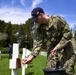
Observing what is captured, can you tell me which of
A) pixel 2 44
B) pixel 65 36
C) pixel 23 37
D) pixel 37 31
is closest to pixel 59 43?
pixel 65 36

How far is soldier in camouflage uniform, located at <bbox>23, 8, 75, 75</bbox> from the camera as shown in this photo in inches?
225

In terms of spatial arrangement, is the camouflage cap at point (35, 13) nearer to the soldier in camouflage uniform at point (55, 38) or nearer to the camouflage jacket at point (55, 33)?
the soldier in camouflage uniform at point (55, 38)

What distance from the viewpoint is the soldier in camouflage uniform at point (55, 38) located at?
573cm

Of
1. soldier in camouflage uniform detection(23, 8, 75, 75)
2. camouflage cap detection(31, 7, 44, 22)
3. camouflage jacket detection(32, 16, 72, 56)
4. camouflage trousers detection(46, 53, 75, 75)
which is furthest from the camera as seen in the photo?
camouflage trousers detection(46, 53, 75, 75)

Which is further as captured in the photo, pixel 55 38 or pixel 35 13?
pixel 55 38

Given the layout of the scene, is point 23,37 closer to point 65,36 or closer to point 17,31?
point 17,31

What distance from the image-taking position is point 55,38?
6059 mm

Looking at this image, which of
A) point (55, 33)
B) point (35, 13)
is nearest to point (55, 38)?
point (55, 33)

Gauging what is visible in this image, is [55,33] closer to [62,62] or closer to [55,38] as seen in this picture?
[55,38]

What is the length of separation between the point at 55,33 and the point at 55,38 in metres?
0.14

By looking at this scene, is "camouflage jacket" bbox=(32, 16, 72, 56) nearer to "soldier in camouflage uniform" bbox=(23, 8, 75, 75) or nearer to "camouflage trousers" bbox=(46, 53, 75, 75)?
"soldier in camouflage uniform" bbox=(23, 8, 75, 75)

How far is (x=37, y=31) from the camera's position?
6164 mm

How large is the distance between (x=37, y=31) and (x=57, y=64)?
758 millimetres

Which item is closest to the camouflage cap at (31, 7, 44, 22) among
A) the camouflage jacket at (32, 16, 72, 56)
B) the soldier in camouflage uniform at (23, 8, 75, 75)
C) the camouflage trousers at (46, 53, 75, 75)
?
the soldier in camouflage uniform at (23, 8, 75, 75)
